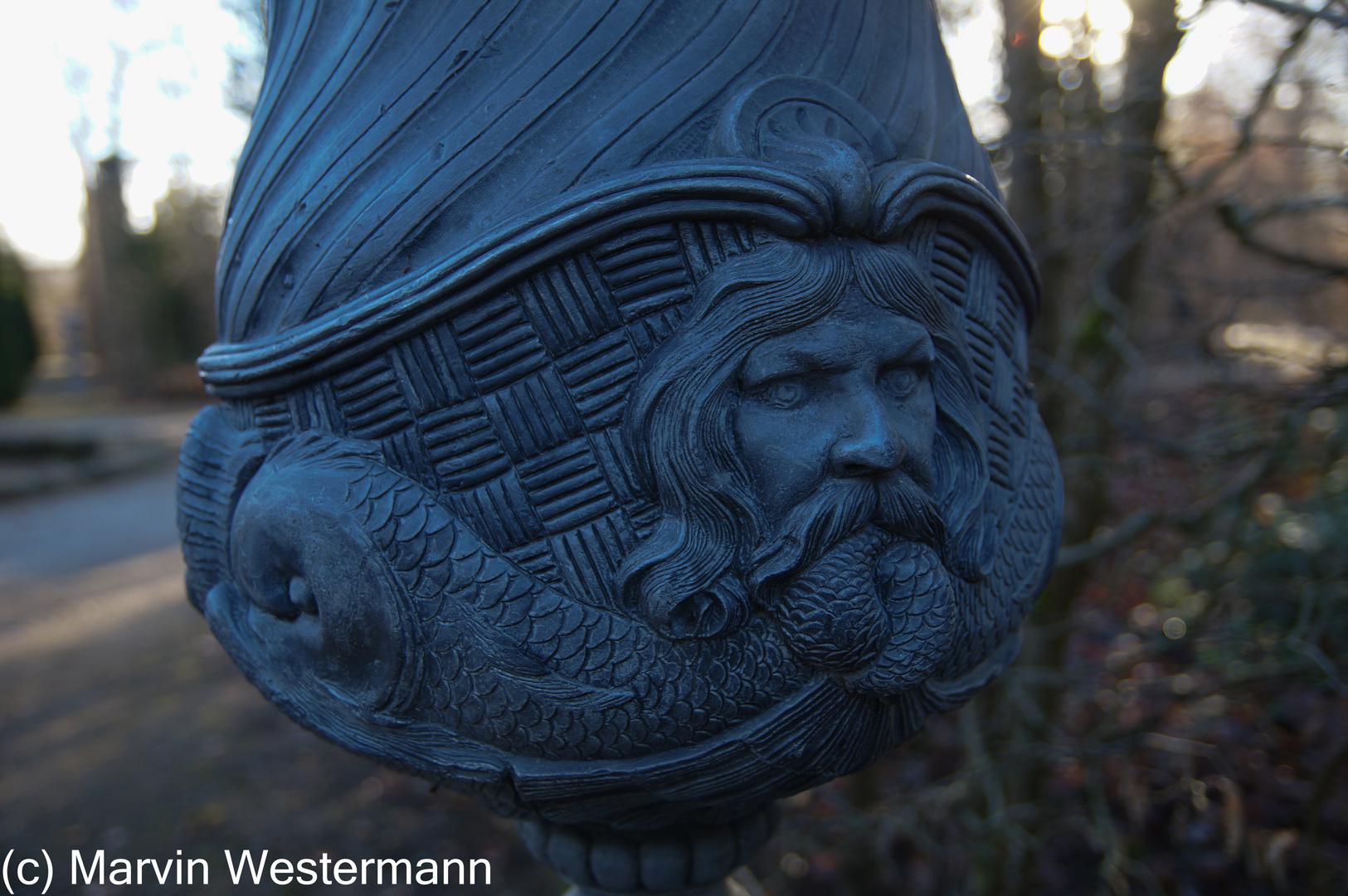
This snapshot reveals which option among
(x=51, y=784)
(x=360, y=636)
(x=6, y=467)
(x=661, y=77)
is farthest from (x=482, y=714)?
(x=6, y=467)

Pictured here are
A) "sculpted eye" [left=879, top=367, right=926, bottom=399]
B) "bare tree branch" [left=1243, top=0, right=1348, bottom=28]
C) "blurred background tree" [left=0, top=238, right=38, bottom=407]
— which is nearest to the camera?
"sculpted eye" [left=879, top=367, right=926, bottom=399]

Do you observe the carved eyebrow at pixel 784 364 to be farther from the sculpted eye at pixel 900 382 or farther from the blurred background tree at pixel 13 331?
the blurred background tree at pixel 13 331

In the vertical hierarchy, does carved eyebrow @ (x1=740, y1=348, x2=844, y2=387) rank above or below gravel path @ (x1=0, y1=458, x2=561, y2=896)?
above

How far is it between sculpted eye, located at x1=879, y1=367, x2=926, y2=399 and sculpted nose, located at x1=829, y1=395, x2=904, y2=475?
7 centimetres

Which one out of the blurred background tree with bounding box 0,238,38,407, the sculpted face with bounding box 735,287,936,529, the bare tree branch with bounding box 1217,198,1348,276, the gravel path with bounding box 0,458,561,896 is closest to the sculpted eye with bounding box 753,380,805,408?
the sculpted face with bounding box 735,287,936,529

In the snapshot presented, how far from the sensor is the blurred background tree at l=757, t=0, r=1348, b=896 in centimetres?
252

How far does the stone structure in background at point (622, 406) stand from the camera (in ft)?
4.04

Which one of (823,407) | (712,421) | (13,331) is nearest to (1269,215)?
(823,407)

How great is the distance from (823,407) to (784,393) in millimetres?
59

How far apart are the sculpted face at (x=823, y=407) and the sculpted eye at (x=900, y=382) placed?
23 millimetres

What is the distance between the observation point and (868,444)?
3.97 feet

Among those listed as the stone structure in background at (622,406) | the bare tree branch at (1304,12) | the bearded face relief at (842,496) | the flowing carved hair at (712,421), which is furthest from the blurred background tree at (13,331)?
the bare tree branch at (1304,12)

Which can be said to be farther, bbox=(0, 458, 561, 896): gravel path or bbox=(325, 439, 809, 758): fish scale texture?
bbox=(0, 458, 561, 896): gravel path

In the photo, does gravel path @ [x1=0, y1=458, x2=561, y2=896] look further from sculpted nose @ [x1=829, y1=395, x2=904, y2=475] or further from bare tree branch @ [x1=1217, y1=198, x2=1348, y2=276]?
bare tree branch @ [x1=1217, y1=198, x2=1348, y2=276]
